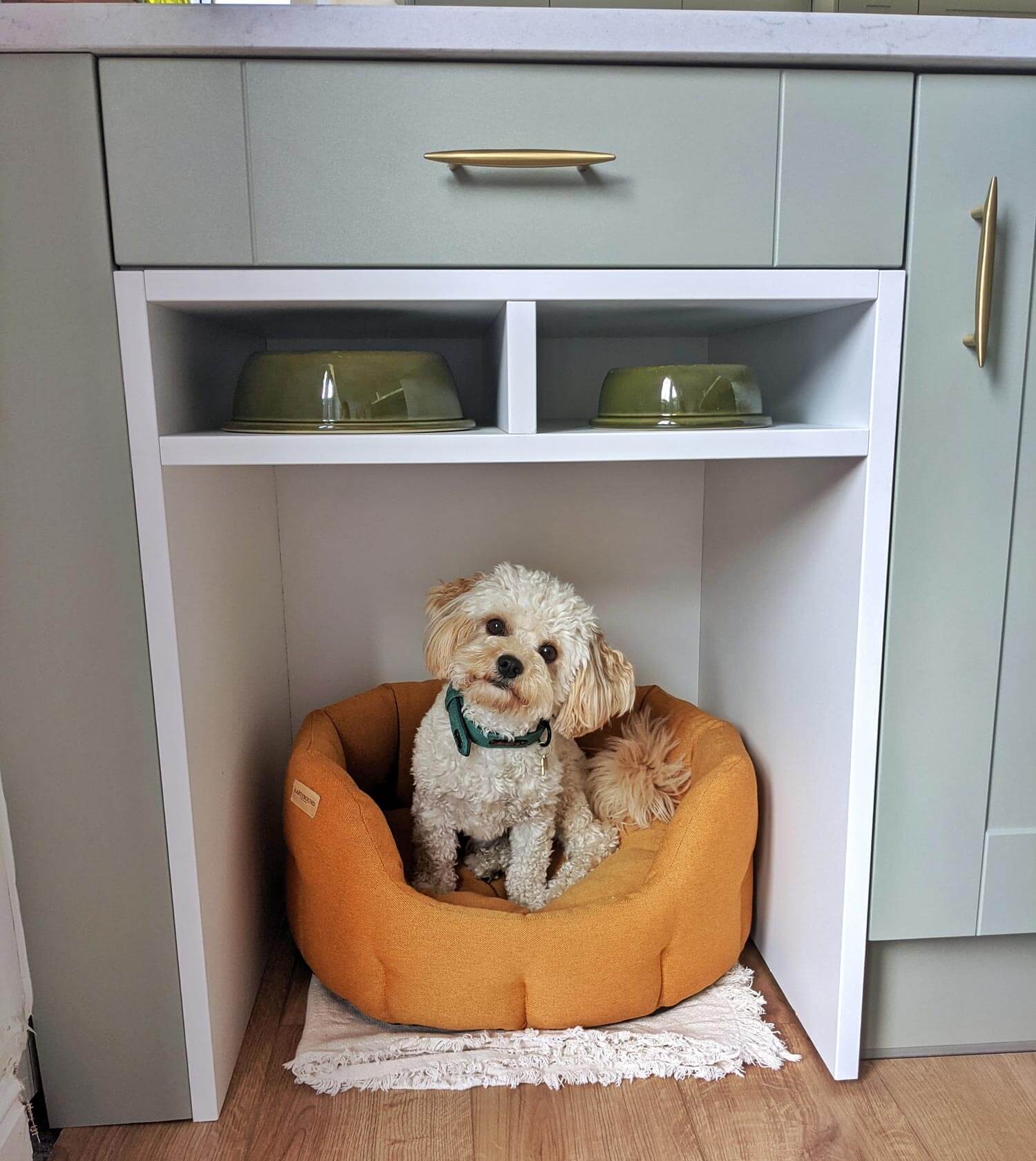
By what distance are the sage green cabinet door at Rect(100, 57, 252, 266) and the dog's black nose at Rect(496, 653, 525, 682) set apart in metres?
0.54

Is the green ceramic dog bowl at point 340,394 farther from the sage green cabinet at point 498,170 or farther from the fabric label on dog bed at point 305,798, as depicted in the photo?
the fabric label on dog bed at point 305,798

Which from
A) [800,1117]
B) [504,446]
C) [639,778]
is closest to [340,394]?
[504,446]

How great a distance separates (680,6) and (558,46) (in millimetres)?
254

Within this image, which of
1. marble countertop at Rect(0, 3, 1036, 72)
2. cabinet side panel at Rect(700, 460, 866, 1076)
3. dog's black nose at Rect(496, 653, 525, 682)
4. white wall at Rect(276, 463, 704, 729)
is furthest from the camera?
white wall at Rect(276, 463, 704, 729)

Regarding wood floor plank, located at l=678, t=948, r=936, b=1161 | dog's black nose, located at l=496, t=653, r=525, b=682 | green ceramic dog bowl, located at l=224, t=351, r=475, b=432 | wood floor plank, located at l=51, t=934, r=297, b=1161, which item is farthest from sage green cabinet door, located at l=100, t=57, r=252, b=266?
wood floor plank, located at l=678, t=948, r=936, b=1161

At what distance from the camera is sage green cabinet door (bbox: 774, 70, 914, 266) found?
87 centimetres

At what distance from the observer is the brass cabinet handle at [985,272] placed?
0.88m

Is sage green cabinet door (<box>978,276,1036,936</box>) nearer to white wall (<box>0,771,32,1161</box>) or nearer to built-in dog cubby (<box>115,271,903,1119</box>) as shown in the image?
built-in dog cubby (<box>115,271,903,1119</box>)

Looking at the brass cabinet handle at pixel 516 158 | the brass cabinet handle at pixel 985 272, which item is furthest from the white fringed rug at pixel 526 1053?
the brass cabinet handle at pixel 516 158

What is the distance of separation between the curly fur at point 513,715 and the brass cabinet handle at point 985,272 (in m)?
0.55

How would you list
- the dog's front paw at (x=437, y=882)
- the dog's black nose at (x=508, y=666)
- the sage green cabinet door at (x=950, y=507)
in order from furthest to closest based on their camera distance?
the dog's front paw at (x=437, y=882) → the dog's black nose at (x=508, y=666) → the sage green cabinet door at (x=950, y=507)

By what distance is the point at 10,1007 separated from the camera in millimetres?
903

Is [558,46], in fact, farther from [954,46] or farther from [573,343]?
[573,343]

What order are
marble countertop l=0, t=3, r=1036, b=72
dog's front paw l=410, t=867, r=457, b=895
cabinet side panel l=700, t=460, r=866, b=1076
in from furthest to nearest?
dog's front paw l=410, t=867, r=457, b=895
cabinet side panel l=700, t=460, r=866, b=1076
marble countertop l=0, t=3, r=1036, b=72
